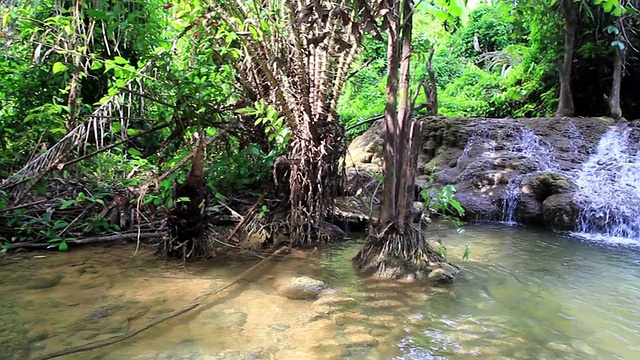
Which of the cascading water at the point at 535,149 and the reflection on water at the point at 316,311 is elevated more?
the cascading water at the point at 535,149

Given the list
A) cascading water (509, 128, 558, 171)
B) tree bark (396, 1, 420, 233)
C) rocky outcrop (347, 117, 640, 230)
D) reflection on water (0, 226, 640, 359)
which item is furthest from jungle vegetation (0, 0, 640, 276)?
cascading water (509, 128, 558, 171)

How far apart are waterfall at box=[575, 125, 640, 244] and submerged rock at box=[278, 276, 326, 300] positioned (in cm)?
463

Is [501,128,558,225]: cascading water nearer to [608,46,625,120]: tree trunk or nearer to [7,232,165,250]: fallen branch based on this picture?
[608,46,625,120]: tree trunk

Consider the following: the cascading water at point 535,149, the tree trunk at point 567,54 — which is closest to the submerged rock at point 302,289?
the cascading water at point 535,149

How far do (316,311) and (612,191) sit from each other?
20.0ft

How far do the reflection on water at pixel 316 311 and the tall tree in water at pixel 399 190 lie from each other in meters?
0.21

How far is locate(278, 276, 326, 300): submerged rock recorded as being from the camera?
3.33m

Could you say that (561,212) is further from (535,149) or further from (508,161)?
(535,149)

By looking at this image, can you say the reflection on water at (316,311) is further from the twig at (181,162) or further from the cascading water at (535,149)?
the cascading water at (535,149)

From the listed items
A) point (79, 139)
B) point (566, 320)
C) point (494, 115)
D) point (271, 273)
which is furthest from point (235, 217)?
point (494, 115)

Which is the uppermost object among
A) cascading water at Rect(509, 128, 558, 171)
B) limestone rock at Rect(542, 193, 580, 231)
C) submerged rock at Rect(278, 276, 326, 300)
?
cascading water at Rect(509, 128, 558, 171)

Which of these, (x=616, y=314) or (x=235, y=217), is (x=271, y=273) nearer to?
(x=235, y=217)

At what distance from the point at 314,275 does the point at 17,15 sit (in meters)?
4.55

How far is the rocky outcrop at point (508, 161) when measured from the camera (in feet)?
23.3
